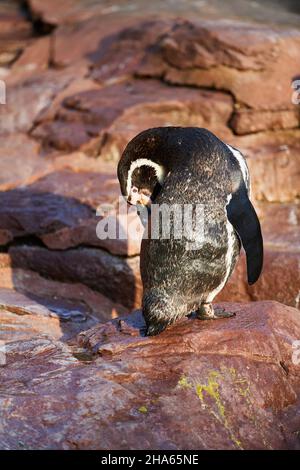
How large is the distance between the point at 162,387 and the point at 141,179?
1182 millimetres

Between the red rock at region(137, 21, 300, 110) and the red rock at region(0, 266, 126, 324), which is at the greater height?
the red rock at region(137, 21, 300, 110)

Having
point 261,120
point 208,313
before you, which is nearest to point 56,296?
point 208,313

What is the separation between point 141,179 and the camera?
3.96 m

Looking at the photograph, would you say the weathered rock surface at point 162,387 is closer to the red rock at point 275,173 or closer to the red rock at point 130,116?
the red rock at point 275,173

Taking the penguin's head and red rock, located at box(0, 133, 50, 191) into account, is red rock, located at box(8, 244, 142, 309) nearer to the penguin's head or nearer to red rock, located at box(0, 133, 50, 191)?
red rock, located at box(0, 133, 50, 191)

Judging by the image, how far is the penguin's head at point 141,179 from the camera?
153 inches

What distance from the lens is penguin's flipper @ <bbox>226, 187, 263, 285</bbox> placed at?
375 centimetres

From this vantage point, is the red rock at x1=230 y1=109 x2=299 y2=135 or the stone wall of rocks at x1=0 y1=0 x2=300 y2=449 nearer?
the stone wall of rocks at x1=0 y1=0 x2=300 y2=449

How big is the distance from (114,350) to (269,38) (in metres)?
4.73

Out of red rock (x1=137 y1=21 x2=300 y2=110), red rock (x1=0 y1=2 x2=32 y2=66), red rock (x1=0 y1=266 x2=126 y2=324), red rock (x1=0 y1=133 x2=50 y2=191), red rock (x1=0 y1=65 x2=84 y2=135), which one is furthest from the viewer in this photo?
red rock (x1=0 y1=2 x2=32 y2=66)

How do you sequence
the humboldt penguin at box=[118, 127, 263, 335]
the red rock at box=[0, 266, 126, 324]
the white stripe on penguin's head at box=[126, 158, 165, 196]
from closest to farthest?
1. the humboldt penguin at box=[118, 127, 263, 335]
2. the white stripe on penguin's head at box=[126, 158, 165, 196]
3. the red rock at box=[0, 266, 126, 324]

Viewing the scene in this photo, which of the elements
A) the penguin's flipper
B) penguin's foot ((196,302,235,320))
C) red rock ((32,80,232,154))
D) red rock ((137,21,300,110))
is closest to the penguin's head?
the penguin's flipper

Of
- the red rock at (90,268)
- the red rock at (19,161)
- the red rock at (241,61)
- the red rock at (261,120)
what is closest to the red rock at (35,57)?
the red rock at (19,161)

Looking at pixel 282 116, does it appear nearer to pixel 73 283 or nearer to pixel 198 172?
pixel 73 283
